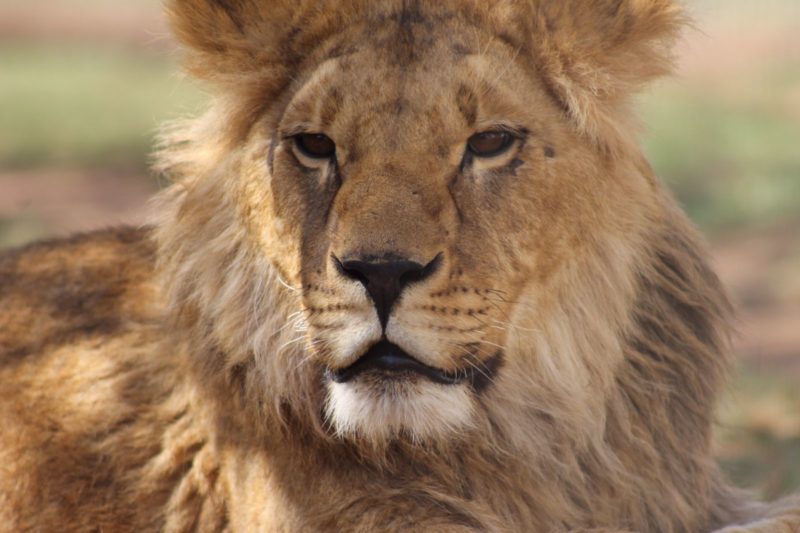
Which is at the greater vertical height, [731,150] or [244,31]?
[731,150]

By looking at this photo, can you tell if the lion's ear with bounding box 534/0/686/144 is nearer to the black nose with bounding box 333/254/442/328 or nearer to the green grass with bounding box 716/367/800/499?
the black nose with bounding box 333/254/442/328

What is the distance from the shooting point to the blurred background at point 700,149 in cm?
584

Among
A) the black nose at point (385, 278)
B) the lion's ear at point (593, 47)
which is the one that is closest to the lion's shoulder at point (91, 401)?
the black nose at point (385, 278)

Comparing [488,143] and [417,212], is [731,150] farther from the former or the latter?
[417,212]

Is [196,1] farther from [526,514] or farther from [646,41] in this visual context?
[526,514]

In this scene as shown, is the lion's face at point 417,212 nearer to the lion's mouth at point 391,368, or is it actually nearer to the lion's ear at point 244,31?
the lion's mouth at point 391,368

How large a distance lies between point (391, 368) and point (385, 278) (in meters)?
0.22

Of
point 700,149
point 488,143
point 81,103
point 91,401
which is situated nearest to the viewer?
point 488,143

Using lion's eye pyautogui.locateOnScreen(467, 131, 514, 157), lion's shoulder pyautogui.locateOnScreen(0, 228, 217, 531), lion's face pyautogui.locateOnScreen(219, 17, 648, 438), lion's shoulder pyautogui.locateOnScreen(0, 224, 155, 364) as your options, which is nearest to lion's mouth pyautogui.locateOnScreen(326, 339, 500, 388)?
lion's face pyautogui.locateOnScreen(219, 17, 648, 438)

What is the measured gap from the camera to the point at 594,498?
11.7 feet

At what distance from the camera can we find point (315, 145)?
3414mm

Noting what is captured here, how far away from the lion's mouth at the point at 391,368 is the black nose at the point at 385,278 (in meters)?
0.09

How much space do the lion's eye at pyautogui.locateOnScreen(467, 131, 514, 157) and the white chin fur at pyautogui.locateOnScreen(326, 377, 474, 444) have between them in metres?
0.59

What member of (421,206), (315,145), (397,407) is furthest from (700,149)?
(397,407)
